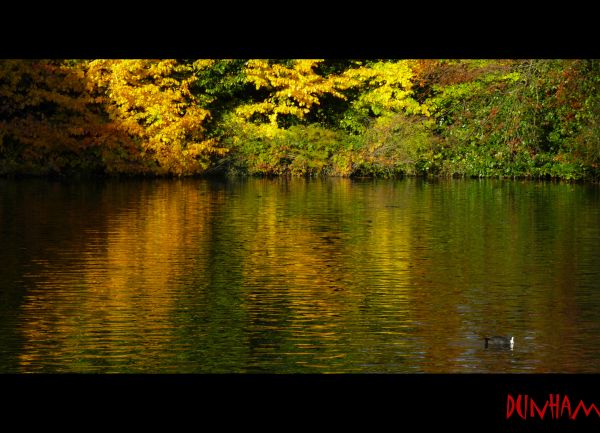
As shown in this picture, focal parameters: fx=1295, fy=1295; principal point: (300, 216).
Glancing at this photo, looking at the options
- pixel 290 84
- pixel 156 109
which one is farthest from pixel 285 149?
pixel 156 109

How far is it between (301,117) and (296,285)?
22.9 metres

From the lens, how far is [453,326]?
1166 centimetres

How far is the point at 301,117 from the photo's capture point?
3703 centimetres

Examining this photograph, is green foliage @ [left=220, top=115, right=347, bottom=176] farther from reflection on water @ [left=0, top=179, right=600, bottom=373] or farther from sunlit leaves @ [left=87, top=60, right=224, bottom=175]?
reflection on water @ [left=0, top=179, right=600, bottom=373]

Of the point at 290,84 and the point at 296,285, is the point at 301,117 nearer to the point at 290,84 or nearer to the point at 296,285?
the point at 290,84

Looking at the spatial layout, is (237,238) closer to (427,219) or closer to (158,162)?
(427,219)

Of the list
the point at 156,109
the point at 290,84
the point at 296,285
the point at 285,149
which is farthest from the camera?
the point at 285,149

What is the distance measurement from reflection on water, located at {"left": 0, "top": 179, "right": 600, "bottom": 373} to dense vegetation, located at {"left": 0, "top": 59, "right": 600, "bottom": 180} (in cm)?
747

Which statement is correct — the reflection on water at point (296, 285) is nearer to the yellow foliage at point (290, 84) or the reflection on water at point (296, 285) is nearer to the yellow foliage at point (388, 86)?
the yellow foliage at point (290, 84)

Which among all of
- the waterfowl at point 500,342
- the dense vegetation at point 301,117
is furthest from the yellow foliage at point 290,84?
the waterfowl at point 500,342

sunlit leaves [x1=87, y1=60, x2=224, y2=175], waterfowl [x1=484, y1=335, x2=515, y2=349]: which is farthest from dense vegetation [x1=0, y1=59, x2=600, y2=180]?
waterfowl [x1=484, y1=335, x2=515, y2=349]

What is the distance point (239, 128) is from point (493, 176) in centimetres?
737

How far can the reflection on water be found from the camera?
10.3 metres

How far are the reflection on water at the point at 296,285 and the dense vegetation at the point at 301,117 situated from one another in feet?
24.5
